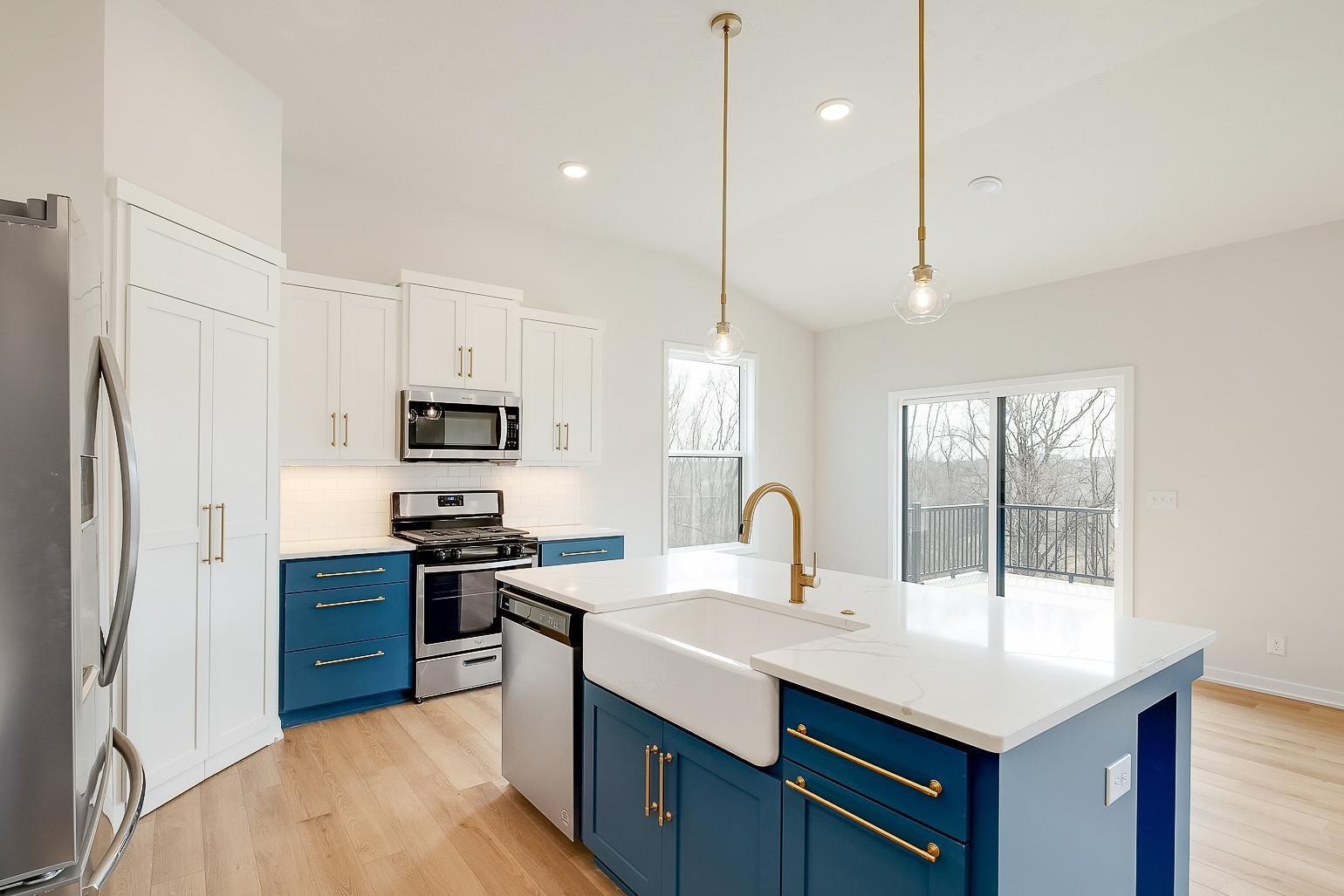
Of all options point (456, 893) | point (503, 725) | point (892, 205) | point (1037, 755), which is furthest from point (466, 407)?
point (1037, 755)

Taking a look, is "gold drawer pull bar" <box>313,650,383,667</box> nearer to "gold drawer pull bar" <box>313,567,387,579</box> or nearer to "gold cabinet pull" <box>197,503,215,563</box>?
"gold drawer pull bar" <box>313,567,387,579</box>

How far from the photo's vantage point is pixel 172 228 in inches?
102

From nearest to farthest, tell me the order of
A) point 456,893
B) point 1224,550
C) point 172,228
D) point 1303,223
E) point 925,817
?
point 925,817 < point 456,893 < point 172,228 < point 1303,223 < point 1224,550

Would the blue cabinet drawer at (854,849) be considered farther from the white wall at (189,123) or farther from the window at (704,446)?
the window at (704,446)

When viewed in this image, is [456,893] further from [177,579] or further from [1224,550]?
[1224,550]

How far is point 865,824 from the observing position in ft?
4.27

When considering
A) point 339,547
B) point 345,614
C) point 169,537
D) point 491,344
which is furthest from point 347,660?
point 491,344

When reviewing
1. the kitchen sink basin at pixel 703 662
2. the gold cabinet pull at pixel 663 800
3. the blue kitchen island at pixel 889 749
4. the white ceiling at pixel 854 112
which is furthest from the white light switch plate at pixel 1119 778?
the white ceiling at pixel 854 112

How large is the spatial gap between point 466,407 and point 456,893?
259 centimetres

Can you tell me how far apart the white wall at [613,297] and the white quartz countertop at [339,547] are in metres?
1.51

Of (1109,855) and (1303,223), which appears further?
(1303,223)

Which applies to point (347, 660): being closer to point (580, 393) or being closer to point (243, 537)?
point (243, 537)

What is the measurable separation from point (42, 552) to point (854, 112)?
11.1 ft

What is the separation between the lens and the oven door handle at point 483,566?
3.68 m
